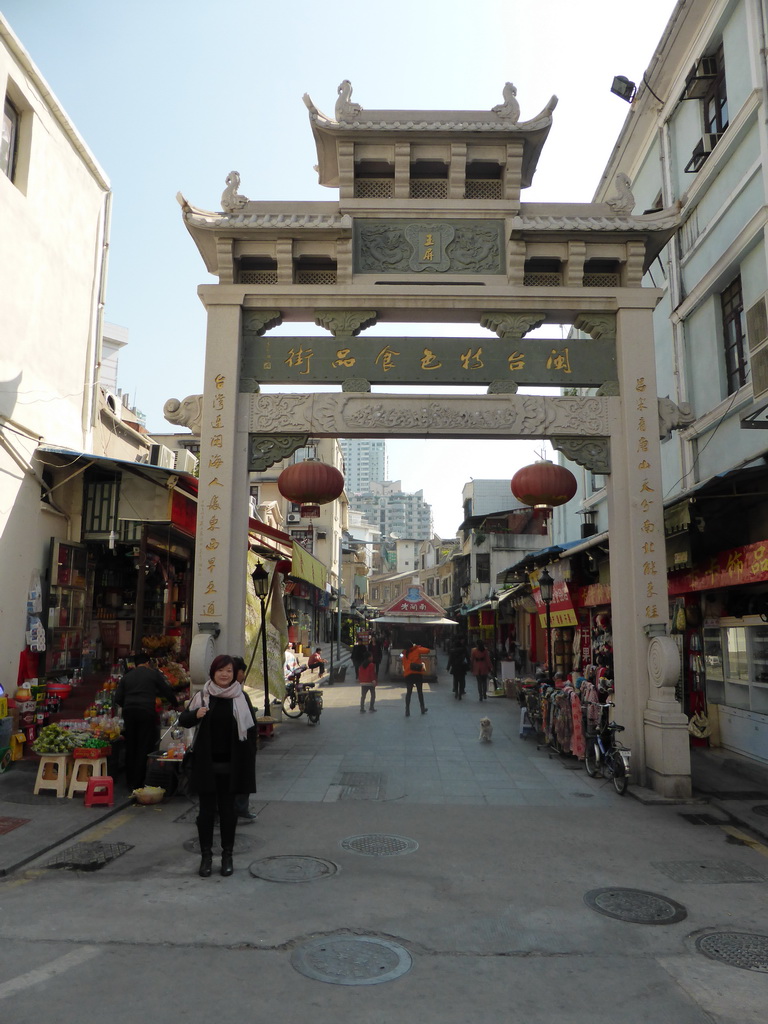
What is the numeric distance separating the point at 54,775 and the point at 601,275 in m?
10.3

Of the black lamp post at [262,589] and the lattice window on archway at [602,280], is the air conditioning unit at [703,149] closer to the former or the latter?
the lattice window on archway at [602,280]

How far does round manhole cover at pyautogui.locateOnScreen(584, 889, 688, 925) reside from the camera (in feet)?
17.2

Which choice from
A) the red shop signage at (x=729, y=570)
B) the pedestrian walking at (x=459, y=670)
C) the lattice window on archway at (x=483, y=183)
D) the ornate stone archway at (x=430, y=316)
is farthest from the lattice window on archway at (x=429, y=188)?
the pedestrian walking at (x=459, y=670)

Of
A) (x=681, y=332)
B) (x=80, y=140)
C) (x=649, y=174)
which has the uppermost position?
(x=649, y=174)

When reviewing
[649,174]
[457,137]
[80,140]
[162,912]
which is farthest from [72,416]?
[649,174]

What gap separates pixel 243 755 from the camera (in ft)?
20.4

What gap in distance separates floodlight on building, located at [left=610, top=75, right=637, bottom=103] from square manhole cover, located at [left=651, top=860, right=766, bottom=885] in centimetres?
1529

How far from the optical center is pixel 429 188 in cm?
1123

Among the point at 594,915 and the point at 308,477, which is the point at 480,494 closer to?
the point at 308,477

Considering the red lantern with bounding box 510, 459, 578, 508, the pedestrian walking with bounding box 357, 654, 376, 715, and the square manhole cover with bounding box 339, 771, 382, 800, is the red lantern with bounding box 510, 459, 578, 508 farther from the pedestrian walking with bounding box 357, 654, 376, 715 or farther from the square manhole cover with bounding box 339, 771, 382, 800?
the pedestrian walking with bounding box 357, 654, 376, 715

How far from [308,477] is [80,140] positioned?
800 centimetres

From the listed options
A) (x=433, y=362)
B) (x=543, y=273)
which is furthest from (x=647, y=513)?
(x=543, y=273)

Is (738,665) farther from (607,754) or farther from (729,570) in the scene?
(607,754)

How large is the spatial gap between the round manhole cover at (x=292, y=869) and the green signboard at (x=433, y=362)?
255 inches
